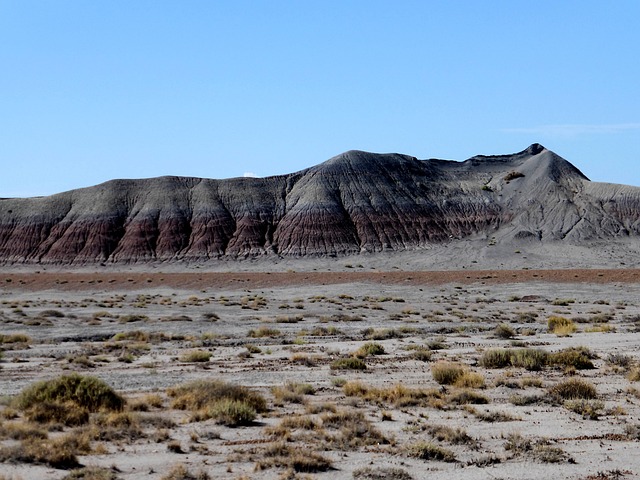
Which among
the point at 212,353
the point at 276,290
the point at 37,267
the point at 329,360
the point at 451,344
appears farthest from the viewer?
the point at 37,267

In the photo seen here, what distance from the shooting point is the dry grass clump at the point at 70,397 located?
13.0 meters

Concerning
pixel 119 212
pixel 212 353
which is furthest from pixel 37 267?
pixel 212 353

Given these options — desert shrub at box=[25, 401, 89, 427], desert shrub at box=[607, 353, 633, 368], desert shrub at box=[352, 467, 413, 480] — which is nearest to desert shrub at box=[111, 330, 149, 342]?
desert shrub at box=[25, 401, 89, 427]

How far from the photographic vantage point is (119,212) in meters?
114

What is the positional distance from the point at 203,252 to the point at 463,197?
43035 millimetres

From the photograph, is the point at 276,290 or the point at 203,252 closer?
the point at 276,290

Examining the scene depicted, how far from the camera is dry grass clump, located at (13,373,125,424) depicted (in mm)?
13043

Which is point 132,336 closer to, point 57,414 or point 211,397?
point 211,397

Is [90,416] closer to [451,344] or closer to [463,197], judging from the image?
[451,344]

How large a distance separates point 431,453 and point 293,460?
203 centimetres

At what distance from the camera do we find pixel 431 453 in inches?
434

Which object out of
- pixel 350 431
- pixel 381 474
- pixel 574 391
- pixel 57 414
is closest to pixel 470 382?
pixel 574 391

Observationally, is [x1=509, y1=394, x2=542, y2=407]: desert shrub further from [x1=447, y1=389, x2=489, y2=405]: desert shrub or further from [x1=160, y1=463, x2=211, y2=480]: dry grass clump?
[x1=160, y1=463, x2=211, y2=480]: dry grass clump

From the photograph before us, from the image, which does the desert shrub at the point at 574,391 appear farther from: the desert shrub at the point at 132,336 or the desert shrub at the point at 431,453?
the desert shrub at the point at 132,336
